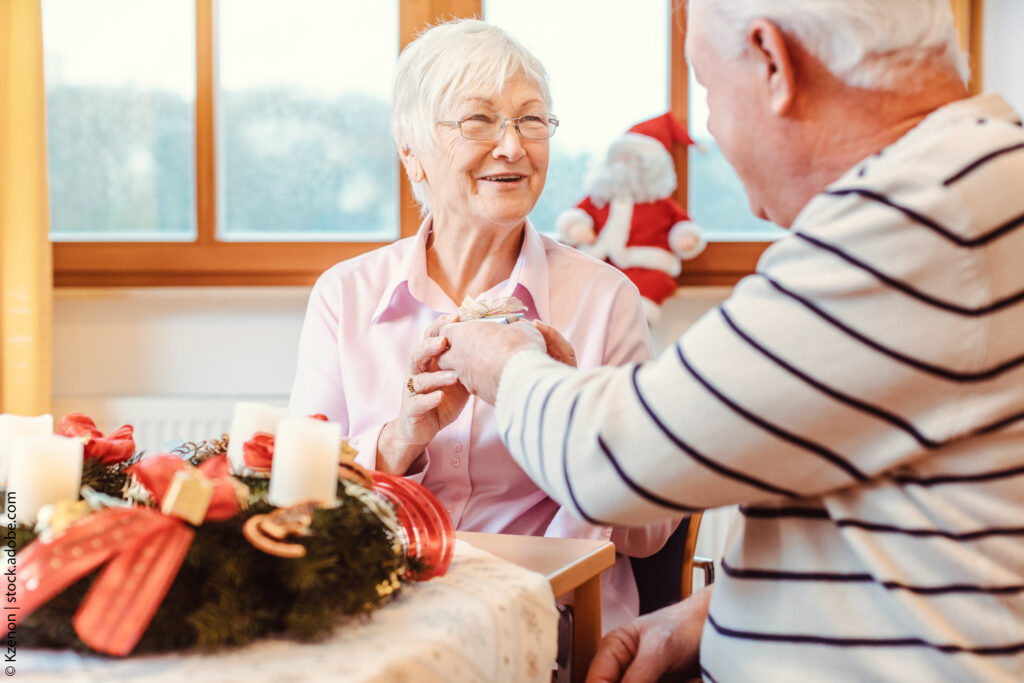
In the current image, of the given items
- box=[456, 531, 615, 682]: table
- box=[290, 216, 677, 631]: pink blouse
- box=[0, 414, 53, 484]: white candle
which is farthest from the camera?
→ box=[290, 216, 677, 631]: pink blouse

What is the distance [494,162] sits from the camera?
162 centimetres

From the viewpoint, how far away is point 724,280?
287 cm

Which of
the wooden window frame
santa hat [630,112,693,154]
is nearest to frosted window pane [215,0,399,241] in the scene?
the wooden window frame

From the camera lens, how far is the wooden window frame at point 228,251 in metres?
2.86

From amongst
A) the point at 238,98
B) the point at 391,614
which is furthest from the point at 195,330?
the point at 391,614

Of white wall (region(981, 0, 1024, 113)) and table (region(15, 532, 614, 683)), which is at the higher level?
white wall (region(981, 0, 1024, 113))

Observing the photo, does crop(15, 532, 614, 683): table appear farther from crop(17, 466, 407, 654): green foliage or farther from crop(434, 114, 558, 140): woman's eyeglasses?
crop(434, 114, 558, 140): woman's eyeglasses

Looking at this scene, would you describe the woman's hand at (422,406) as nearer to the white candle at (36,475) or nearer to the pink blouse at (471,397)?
the pink blouse at (471,397)

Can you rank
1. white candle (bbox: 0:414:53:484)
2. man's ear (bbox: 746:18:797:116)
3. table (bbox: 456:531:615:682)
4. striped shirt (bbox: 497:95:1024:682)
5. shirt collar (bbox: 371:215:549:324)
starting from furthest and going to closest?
shirt collar (bbox: 371:215:549:324) → table (bbox: 456:531:615:682) → white candle (bbox: 0:414:53:484) → man's ear (bbox: 746:18:797:116) → striped shirt (bbox: 497:95:1024:682)

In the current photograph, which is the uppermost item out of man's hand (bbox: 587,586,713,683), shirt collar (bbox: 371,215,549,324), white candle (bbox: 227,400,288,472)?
shirt collar (bbox: 371,215,549,324)

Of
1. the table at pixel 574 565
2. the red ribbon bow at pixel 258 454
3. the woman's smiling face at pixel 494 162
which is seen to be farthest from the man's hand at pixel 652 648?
the woman's smiling face at pixel 494 162

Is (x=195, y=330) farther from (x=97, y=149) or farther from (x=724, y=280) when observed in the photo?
(x=724, y=280)

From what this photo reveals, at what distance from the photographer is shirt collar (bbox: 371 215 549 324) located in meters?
1.62

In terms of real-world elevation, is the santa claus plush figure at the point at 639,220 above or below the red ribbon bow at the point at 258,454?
above
